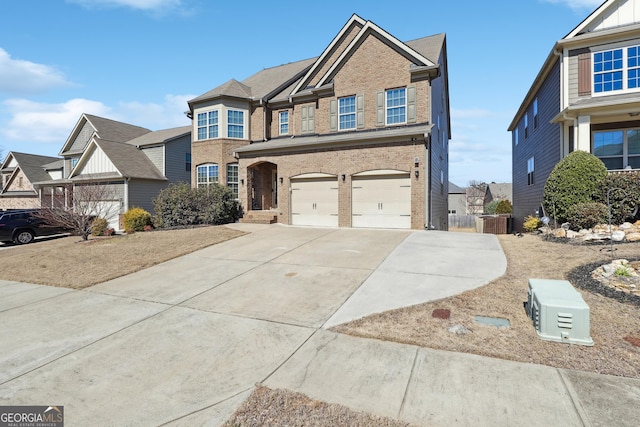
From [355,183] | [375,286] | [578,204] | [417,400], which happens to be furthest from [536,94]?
[417,400]

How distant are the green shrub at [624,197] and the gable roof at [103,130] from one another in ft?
112

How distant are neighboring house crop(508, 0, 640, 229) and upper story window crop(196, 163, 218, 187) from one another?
1889 cm

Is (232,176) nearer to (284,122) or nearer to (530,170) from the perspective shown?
(284,122)

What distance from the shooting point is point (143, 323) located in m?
5.48

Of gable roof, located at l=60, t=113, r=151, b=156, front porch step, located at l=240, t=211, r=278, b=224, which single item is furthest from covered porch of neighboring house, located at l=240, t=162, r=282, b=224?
gable roof, located at l=60, t=113, r=151, b=156

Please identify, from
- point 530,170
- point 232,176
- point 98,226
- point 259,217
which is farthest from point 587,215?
point 98,226

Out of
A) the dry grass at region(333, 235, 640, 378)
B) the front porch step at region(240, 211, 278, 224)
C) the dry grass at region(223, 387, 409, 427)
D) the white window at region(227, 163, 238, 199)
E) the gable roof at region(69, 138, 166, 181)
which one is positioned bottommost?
the dry grass at region(223, 387, 409, 427)

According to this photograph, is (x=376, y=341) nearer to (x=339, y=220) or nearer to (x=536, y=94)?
(x=339, y=220)

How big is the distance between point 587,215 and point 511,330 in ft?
26.9

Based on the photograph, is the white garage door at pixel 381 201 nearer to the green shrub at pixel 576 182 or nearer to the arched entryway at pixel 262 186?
the green shrub at pixel 576 182

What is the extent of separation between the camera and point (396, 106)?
15.8m

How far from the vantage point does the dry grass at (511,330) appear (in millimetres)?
3885

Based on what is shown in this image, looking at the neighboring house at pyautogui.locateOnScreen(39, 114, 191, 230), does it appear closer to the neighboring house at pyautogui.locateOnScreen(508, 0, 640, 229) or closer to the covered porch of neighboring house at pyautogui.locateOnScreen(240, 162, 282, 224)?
the covered porch of neighboring house at pyautogui.locateOnScreen(240, 162, 282, 224)

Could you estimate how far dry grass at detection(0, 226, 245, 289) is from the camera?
8820 millimetres
